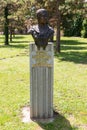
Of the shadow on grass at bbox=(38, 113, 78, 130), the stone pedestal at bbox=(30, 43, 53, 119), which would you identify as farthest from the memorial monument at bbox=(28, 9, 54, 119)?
the shadow on grass at bbox=(38, 113, 78, 130)

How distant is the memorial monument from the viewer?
249 inches

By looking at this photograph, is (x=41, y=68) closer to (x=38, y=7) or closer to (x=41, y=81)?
(x=41, y=81)

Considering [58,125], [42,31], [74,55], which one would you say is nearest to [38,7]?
[74,55]

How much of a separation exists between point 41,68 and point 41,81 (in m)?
0.27

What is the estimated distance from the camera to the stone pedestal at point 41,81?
6340mm

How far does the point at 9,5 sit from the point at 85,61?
39.8 ft

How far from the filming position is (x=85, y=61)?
1546 centimetres

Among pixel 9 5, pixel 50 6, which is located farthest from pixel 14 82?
pixel 9 5

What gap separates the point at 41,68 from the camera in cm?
640

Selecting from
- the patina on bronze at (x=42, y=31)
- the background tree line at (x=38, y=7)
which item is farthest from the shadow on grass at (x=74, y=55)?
the patina on bronze at (x=42, y=31)

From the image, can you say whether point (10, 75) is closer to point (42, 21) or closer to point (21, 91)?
point (21, 91)

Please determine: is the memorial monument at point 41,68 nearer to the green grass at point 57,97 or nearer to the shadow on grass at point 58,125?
the shadow on grass at point 58,125

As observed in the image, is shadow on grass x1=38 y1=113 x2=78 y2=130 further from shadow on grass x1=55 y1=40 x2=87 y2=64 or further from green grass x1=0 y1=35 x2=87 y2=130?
shadow on grass x1=55 y1=40 x2=87 y2=64

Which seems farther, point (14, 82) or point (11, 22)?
point (11, 22)
